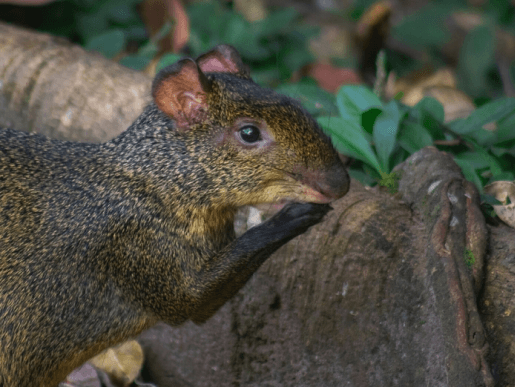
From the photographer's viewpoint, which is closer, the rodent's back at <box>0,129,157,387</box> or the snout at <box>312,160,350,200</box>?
the snout at <box>312,160,350,200</box>

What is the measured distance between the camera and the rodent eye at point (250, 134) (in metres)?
2.90

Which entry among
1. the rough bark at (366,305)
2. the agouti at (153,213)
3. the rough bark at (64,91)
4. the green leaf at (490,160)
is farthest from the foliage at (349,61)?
the agouti at (153,213)

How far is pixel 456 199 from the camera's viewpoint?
311 cm

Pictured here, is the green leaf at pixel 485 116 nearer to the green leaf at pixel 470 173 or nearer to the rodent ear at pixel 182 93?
the green leaf at pixel 470 173

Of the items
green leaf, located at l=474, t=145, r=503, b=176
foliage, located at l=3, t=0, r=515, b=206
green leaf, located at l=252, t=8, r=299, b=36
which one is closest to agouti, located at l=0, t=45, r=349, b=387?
foliage, located at l=3, t=0, r=515, b=206

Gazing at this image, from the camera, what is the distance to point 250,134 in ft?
9.53

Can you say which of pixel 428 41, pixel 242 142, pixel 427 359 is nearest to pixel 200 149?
pixel 242 142

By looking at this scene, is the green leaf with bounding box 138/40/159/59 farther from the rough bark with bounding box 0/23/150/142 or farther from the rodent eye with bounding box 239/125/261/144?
the rodent eye with bounding box 239/125/261/144

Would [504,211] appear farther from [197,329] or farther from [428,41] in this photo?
[428,41]

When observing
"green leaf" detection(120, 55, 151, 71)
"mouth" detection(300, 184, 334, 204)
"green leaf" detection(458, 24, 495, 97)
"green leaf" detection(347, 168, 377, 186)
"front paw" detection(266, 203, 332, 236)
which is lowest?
"green leaf" detection(458, 24, 495, 97)

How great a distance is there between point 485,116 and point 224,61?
2017 mm

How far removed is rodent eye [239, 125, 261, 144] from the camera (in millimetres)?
2902

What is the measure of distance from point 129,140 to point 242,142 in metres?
0.60

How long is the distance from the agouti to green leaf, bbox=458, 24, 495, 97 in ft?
17.6
